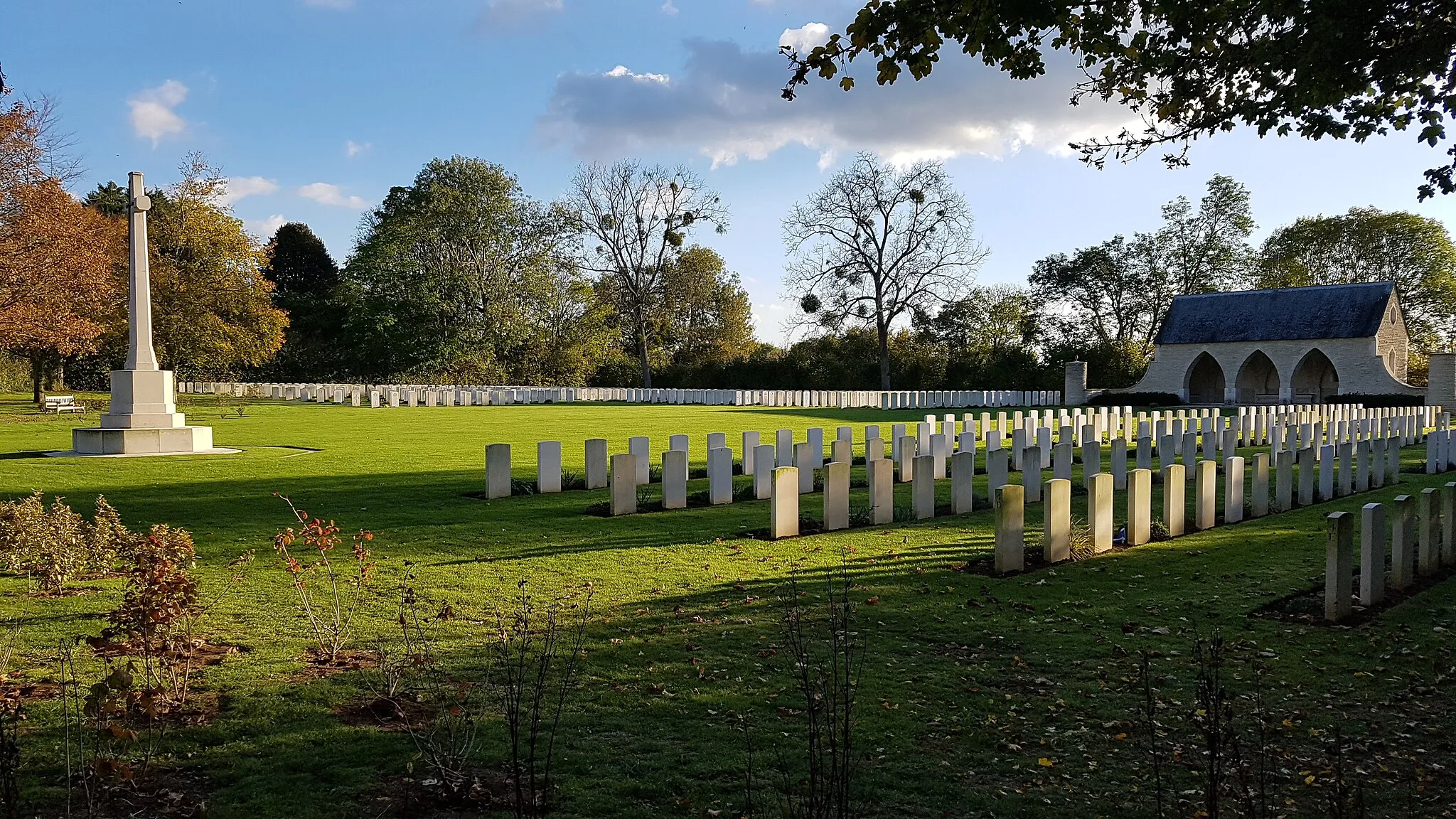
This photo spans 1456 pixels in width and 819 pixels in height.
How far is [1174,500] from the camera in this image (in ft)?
32.0

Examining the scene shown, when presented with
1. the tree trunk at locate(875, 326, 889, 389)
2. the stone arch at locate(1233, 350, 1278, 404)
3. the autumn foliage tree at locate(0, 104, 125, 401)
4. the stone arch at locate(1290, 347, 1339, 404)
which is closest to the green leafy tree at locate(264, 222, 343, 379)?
the autumn foliage tree at locate(0, 104, 125, 401)

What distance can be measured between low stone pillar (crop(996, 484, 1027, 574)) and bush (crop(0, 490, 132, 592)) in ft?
22.3

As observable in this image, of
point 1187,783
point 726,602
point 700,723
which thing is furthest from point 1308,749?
point 726,602

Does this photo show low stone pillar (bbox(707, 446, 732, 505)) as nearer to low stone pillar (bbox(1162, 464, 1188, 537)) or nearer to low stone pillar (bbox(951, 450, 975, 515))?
low stone pillar (bbox(951, 450, 975, 515))

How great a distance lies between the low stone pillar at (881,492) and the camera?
10430 mm

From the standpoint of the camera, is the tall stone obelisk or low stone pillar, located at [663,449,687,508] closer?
low stone pillar, located at [663,449,687,508]

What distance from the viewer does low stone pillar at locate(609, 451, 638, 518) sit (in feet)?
35.7

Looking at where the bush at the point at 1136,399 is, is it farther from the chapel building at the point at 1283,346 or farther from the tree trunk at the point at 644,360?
the tree trunk at the point at 644,360

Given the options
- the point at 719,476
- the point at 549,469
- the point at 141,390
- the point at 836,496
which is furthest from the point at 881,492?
the point at 141,390

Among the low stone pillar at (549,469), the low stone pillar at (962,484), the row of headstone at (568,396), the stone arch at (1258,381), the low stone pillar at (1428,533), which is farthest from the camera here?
the stone arch at (1258,381)

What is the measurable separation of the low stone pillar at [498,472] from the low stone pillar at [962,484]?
18.2 feet

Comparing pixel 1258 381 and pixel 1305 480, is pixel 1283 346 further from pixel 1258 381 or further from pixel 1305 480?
pixel 1305 480

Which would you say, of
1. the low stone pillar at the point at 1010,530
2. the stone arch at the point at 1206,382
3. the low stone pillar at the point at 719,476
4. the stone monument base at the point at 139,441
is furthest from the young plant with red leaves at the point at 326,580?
the stone arch at the point at 1206,382

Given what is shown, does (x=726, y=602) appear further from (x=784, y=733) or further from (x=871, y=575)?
(x=784, y=733)
